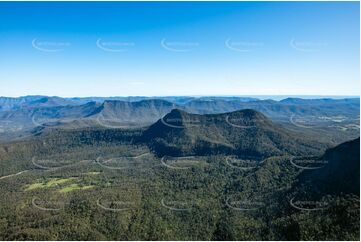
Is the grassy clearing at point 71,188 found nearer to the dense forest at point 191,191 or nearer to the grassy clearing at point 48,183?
the dense forest at point 191,191

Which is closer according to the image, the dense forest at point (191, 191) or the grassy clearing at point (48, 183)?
the dense forest at point (191, 191)

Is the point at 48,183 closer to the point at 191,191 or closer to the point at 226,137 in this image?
the point at 191,191

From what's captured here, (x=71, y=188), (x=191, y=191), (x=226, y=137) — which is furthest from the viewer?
(x=226, y=137)

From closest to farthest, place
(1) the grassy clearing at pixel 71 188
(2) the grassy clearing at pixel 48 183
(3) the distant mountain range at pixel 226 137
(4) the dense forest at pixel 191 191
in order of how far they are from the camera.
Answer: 1. (4) the dense forest at pixel 191 191
2. (1) the grassy clearing at pixel 71 188
3. (2) the grassy clearing at pixel 48 183
4. (3) the distant mountain range at pixel 226 137

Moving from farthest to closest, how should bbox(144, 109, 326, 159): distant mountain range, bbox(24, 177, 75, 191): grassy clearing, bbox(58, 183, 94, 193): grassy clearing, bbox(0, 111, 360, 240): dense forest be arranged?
bbox(144, 109, 326, 159): distant mountain range < bbox(24, 177, 75, 191): grassy clearing < bbox(58, 183, 94, 193): grassy clearing < bbox(0, 111, 360, 240): dense forest

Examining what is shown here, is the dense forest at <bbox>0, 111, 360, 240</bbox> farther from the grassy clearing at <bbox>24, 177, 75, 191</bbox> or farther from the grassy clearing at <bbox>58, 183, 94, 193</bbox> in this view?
the grassy clearing at <bbox>24, 177, 75, 191</bbox>

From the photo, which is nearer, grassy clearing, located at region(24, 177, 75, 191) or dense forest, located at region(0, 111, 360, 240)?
dense forest, located at region(0, 111, 360, 240)

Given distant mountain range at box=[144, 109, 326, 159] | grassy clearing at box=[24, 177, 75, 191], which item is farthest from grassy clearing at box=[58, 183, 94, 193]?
distant mountain range at box=[144, 109, 326, 159]

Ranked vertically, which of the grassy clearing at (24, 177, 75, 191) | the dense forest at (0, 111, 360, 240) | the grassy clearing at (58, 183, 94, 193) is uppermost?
the dense forest at (0, 111, 360, 240)

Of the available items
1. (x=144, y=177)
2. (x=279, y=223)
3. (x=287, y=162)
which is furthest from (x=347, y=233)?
(x=144, y=177)

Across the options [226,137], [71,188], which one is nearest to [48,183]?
[71,188]

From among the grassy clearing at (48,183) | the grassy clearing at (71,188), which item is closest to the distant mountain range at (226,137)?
the grassy clearing at (48,183)
